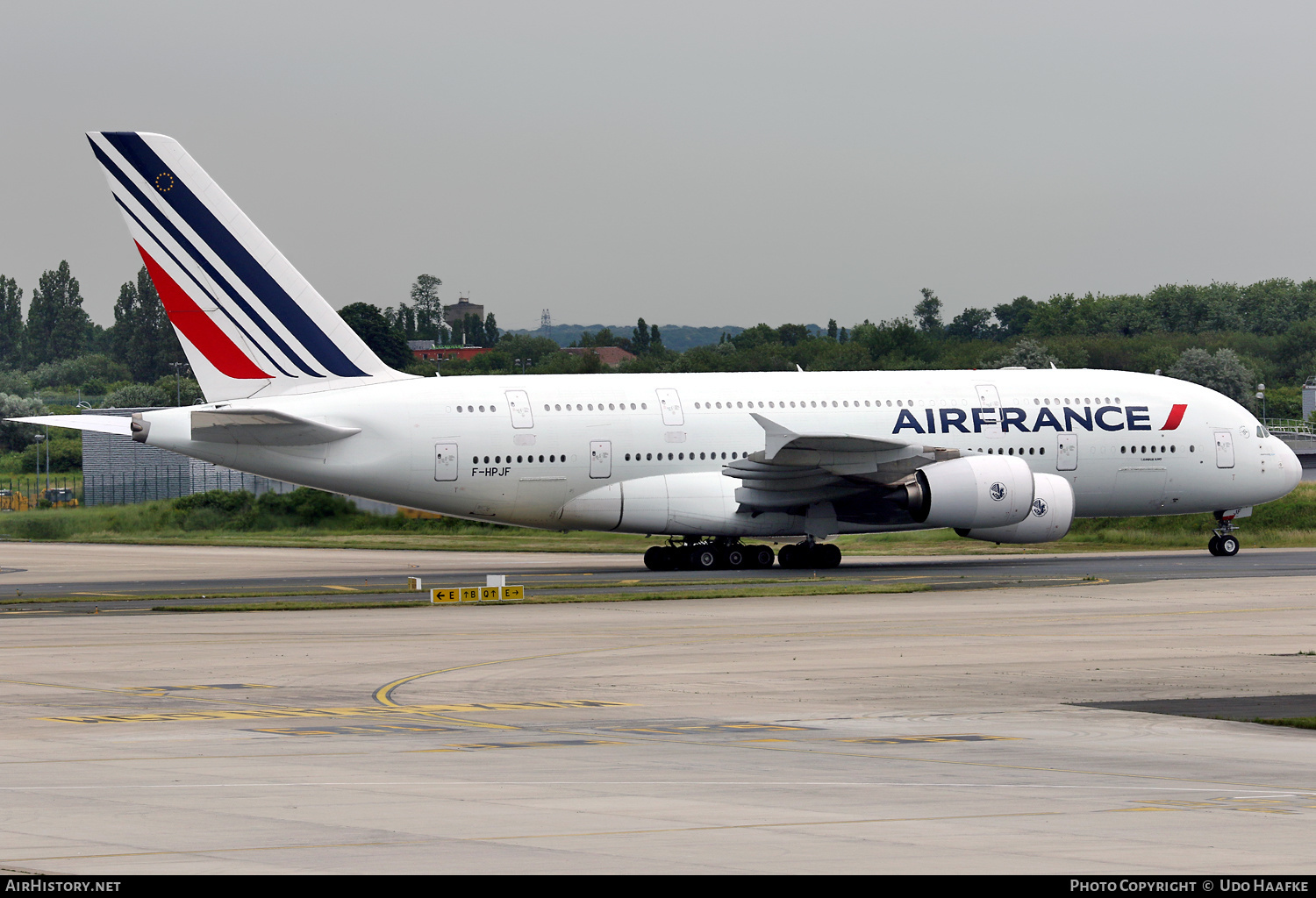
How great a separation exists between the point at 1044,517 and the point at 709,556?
8.50m

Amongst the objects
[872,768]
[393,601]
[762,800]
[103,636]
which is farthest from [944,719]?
[393,601]

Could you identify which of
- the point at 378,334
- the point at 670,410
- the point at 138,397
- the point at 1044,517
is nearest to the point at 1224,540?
the point at 1044,517

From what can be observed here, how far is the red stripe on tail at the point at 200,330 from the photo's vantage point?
40062 mm

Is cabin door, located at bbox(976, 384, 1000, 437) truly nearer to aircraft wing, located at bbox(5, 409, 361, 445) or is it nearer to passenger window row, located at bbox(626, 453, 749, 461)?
passenger window row, located at bbox(626, 453, 749, 461)

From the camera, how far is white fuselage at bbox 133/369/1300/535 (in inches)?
1578

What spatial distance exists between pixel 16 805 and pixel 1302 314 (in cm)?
15705

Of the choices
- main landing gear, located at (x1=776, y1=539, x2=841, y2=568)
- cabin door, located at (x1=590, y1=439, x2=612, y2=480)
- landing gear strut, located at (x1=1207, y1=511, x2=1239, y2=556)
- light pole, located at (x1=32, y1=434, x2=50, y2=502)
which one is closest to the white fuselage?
cabin door, located at (x1=590, y1=439, x2=612, y2=480)

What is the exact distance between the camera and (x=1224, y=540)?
4538 cm

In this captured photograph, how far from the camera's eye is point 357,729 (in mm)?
16359

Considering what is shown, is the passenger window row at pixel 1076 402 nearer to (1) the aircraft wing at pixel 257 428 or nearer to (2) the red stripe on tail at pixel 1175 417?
(2) the red stripe on tail at pixel 1175 417

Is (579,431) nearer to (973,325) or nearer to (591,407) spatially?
(591,407)

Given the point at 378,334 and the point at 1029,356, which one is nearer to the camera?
the point at 1029,356

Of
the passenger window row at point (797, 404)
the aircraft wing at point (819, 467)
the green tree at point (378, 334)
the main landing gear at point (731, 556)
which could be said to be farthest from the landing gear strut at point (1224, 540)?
the green tree at point (378, 334)
